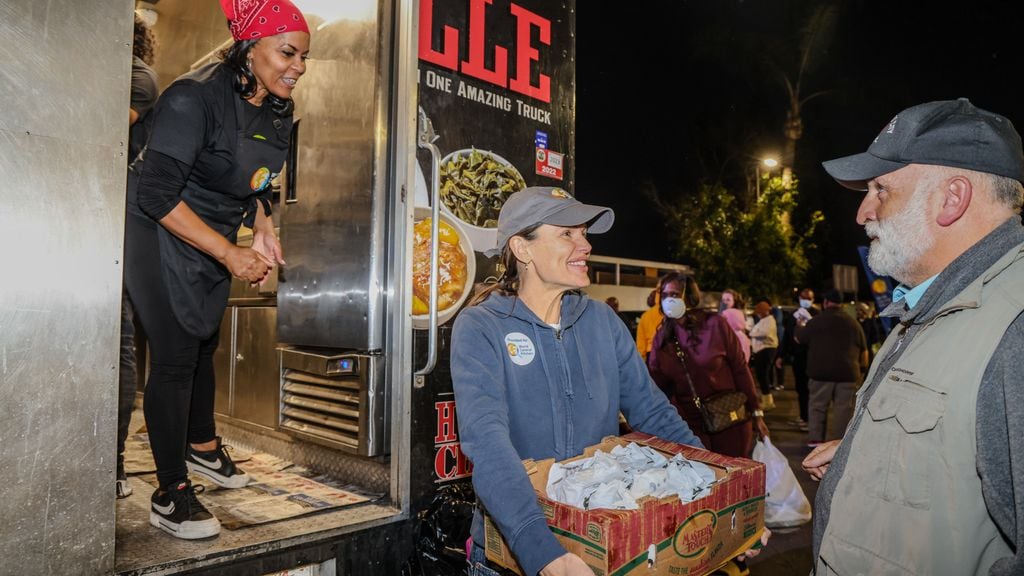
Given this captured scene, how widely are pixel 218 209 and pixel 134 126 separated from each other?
572 millimetres

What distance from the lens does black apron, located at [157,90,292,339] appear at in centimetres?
254

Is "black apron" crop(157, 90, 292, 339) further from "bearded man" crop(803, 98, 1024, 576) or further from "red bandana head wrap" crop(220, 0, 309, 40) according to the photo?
"bearded man" crop(803, 98, 1024, 576)

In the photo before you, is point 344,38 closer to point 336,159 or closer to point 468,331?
point 336,159

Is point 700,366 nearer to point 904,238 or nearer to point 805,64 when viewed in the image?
point 904,238

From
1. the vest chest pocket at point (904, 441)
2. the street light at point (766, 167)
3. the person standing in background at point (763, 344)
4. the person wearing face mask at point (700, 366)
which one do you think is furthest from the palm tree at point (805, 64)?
the vest chest pocket at point (904, 441)

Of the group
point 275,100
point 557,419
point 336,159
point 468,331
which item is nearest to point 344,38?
point 336,159

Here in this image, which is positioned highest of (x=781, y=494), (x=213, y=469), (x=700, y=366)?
(x=700, y=366)

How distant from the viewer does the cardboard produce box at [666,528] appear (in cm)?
146

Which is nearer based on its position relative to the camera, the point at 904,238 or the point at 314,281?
the point at 904,238

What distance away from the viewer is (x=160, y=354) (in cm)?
252

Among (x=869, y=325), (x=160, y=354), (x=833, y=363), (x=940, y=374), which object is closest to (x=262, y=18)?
(x=160, y=354)

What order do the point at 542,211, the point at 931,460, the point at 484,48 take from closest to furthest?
the point at 931,460, the point at 542,211, the point at 484,48

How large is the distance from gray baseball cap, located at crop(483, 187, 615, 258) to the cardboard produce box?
0.78 metres

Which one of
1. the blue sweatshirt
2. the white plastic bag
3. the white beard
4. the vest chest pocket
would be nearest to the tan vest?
the vest chest pocket
